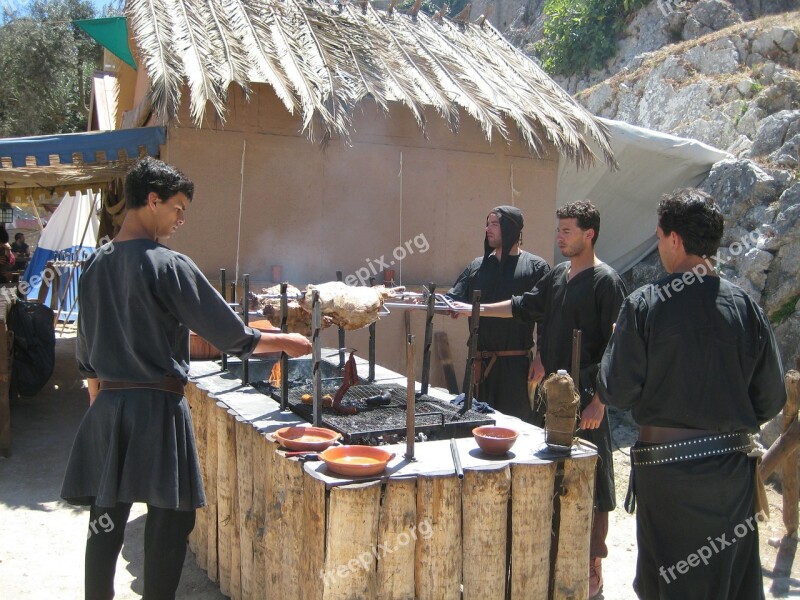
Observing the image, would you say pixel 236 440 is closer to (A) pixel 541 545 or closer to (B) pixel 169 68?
(A) pixel 541 545

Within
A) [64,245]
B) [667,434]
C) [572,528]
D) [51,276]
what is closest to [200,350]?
[572,528]

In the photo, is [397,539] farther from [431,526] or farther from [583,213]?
[583,213]

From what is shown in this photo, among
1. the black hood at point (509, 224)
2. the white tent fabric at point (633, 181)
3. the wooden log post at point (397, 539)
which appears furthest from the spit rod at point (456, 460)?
the white tent fabric at point (633, 181)

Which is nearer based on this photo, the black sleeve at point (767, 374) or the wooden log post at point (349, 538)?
the wooden log post at point (349, 538)

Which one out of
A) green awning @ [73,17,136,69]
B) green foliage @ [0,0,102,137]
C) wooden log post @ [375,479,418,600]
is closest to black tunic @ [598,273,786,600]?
wooden log post @ [375,479,418,600]

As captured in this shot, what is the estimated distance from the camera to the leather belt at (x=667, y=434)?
239 centimetres

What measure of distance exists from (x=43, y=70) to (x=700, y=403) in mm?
21614

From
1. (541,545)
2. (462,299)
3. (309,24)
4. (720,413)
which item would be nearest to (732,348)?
(720,413)

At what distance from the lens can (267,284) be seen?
6.33 meters

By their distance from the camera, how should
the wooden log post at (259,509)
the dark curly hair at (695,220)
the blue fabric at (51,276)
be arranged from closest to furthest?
the dark curly hair at (695,220) < the wooden log post at (259,509) < the blue fabric at (51,276)

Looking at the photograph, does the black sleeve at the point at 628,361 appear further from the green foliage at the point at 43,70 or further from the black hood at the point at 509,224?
the green foliage at the point at 43,70

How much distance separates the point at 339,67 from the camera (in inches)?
248

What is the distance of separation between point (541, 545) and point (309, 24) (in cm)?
598

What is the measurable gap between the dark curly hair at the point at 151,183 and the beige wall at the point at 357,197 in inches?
141
